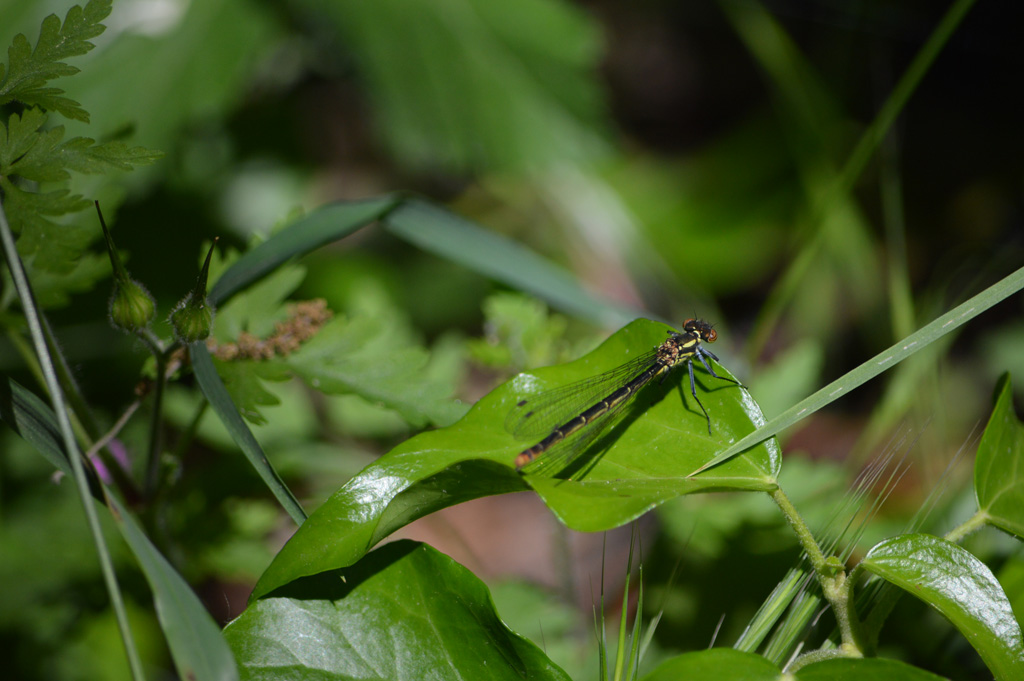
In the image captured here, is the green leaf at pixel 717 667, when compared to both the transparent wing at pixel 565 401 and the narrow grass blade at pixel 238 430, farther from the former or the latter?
the narrow grass blade at pixel 238 430

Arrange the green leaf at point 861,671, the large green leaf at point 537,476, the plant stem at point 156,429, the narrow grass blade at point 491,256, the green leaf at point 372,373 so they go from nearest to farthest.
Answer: the green leaf at point 861,671 → the large green leaf at point 537,476 → the plant stem at point 156,429 → the green leaf at point 372,373 → the narrow grass blade at point 491,256

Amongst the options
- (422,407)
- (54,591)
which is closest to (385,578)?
(422,407)

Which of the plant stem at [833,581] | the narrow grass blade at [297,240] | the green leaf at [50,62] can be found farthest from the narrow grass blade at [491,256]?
the plant stem at [833,581]

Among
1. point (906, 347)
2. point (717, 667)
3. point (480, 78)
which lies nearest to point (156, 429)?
point (717, 667)

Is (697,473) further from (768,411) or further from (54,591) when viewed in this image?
(54,591)

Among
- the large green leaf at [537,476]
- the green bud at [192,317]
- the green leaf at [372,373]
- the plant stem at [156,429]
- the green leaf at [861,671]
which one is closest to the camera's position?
the green leaf at [861,671]

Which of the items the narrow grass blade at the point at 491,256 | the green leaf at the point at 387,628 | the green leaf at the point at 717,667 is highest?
the narrow grass blade at the point at 491,256

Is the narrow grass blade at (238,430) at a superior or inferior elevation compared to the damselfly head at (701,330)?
inferior

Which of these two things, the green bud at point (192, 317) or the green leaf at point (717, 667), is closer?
the green leaf at point (717, 667)
